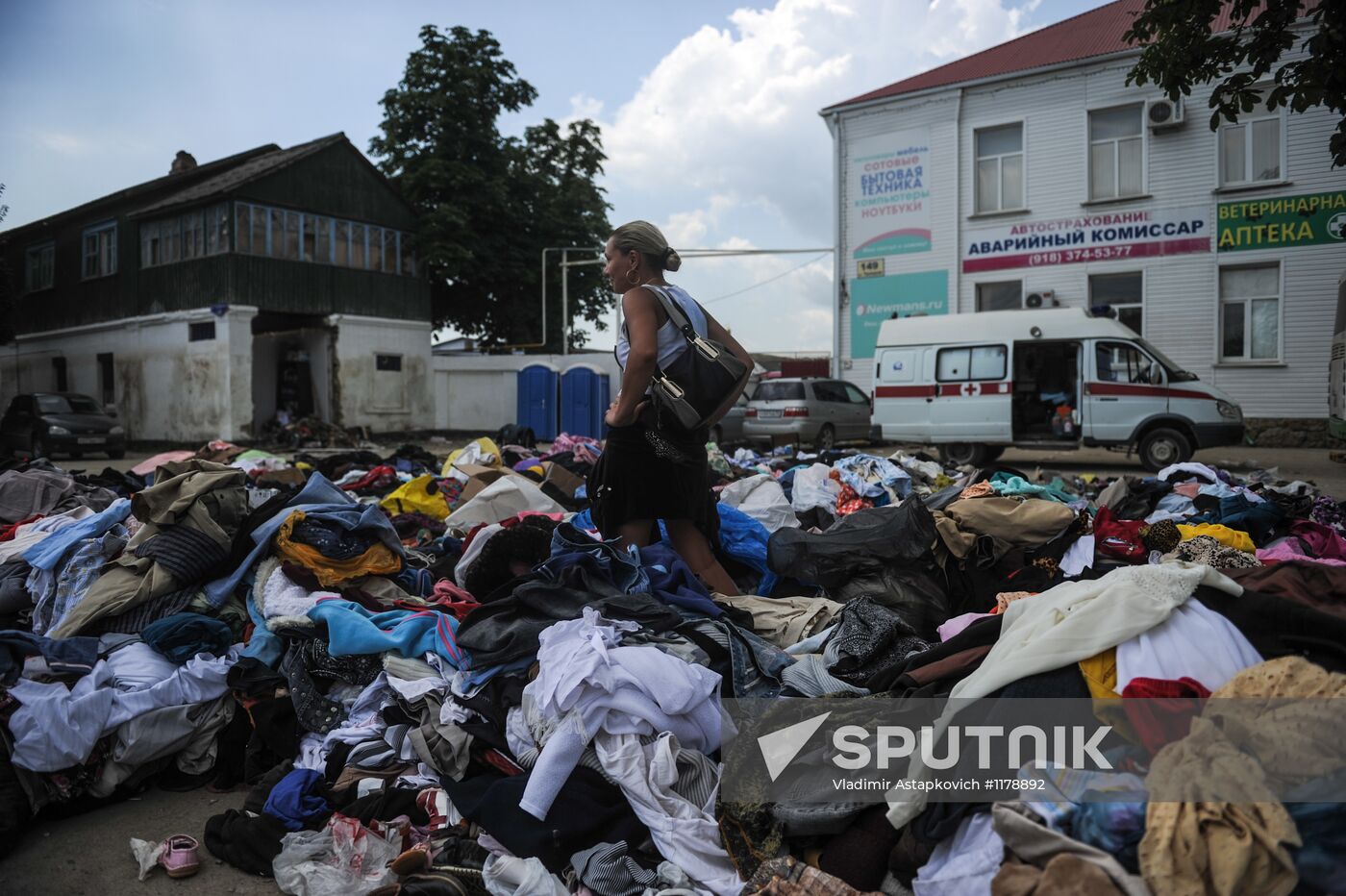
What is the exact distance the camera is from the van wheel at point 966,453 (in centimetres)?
1588

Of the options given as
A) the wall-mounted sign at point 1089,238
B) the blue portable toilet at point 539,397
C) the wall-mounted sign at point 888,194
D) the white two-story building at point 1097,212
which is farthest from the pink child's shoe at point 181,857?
the blue portable toilet at point 539,397

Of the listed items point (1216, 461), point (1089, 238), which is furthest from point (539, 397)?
point (1216, 461)

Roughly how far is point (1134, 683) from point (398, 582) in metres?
3.42

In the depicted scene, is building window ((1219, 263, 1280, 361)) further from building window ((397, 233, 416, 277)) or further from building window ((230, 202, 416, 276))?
building window ((230, 202, 416, 276))

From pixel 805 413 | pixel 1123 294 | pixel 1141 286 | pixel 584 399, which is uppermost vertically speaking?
pixel 1141 286

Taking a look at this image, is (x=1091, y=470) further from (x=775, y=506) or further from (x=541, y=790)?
(x=541, y=790)

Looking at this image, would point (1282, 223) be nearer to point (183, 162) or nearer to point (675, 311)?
point (675, 311)

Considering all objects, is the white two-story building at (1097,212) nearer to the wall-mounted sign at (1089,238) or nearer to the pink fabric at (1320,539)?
the wall-mounted sign at (1089,238)

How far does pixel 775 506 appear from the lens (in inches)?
250

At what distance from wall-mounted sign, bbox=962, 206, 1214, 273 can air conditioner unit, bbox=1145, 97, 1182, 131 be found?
1.76 m

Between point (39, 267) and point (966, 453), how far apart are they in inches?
1254

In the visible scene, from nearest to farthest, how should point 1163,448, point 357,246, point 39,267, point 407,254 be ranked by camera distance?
1. point 1163,448
2. point 357,246
3. point 407,254
4. point 39,267

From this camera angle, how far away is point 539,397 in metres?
25.8

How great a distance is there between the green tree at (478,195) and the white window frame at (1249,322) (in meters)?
19.1
